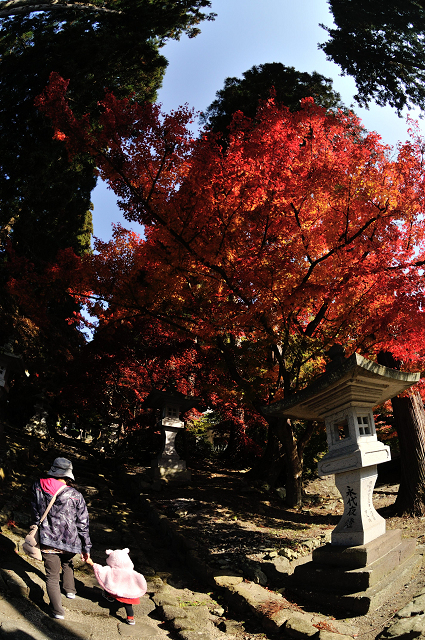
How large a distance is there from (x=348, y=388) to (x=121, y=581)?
3.71 meters

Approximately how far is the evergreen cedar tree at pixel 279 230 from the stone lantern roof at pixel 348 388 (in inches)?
58.5

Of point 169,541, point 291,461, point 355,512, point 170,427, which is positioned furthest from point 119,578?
point 170,427

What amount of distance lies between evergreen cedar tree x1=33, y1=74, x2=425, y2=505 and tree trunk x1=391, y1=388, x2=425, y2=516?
1.06m

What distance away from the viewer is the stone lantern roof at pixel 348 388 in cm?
549

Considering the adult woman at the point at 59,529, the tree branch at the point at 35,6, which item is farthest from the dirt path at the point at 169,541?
the tree branch at the point at 35,6

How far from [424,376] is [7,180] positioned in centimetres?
1318

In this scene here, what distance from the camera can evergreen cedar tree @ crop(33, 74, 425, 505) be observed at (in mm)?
8016

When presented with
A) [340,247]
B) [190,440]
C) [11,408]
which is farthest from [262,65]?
[11,408]

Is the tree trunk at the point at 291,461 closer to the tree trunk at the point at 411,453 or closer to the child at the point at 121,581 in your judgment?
the tree trunk at the point at 411,453

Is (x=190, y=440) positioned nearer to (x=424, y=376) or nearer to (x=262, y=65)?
(x=424, y=376)

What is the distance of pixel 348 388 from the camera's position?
5805 mm

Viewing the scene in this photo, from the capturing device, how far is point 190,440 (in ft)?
59.4

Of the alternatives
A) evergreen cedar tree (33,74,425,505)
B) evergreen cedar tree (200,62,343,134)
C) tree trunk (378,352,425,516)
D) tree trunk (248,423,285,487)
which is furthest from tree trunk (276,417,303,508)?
evergreen cedar tree (200,62,343,134)

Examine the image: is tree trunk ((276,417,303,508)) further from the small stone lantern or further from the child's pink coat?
the small stone lantern
